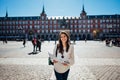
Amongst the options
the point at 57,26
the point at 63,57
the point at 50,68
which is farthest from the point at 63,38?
the point at 57,26

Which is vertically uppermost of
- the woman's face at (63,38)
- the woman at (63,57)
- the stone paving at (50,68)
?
the woman's face at (63,38)

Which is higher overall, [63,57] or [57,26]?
[57,26]

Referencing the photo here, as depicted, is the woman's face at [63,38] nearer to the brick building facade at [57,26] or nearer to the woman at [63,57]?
the woman at [63,57]

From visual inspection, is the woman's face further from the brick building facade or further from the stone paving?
the brick building facade

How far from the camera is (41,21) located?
3580 inches

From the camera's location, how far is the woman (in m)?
3.55

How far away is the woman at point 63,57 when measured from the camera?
3549 mm

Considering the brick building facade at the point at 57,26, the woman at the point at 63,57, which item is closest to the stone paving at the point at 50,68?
the woman at the point at 63,57

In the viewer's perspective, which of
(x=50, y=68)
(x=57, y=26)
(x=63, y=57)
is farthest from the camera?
(x=57, y=26)

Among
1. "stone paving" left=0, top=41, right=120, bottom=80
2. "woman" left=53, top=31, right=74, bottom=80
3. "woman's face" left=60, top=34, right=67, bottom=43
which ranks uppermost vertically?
"woman's face" left=60, top=34, right=67, bottom=43

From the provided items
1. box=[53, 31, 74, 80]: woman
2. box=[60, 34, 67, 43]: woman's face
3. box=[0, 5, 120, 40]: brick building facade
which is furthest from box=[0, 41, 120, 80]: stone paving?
box=[0, 5, 120, 40]: brick building facade

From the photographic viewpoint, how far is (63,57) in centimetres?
367

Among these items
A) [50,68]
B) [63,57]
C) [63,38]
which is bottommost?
[50,68]

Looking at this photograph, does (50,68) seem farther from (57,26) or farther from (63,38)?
(57,26)
